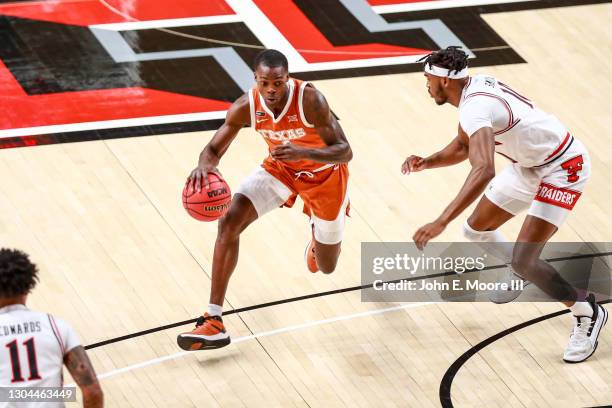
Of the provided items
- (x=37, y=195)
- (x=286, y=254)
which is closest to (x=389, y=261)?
(x=286, y=254)

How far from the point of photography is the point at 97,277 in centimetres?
1038

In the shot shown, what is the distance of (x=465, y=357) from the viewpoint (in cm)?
945

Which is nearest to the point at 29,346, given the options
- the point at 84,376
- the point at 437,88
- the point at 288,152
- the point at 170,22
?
the point at 84,376

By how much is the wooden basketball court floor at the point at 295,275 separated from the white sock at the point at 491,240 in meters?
0.45

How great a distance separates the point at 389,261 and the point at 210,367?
7.18ft

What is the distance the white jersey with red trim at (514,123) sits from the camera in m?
8.99

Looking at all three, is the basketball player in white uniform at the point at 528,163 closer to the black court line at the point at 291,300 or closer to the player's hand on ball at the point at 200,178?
the black court line at the point at 291,300

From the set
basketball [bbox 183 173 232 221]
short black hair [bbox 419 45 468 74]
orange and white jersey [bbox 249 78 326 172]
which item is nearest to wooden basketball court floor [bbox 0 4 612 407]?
basketball [bbox 183 173 232 221]

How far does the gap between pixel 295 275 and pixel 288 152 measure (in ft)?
7.02

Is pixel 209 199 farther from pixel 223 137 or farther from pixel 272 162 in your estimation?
pixel 272 162

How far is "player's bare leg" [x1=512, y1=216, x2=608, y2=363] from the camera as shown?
931cm

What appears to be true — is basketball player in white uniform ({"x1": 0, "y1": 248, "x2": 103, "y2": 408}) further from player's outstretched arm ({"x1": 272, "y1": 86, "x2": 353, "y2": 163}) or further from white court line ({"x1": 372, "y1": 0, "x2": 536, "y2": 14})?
white court line ({"x1": 372, "y1": 0, "x2": 536, "y2": 14})

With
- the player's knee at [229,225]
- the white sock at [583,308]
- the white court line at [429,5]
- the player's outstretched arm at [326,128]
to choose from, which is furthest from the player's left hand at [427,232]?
the white court line at [429,5]

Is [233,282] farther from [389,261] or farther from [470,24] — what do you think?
[470,24]
